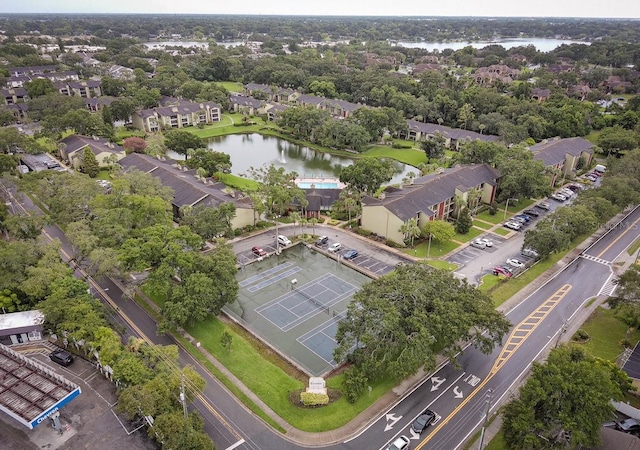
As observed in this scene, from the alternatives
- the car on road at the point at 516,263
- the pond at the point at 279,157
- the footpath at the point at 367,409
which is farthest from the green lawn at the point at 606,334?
the pond at the point at 279,157

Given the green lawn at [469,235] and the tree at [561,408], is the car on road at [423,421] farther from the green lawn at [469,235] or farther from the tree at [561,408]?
the green lawn at [469,235]

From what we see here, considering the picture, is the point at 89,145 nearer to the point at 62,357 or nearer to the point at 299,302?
the point at 62,357

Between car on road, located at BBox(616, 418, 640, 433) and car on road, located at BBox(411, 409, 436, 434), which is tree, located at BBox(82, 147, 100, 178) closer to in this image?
car on road, located at BBox(411, 409, 436, 434)

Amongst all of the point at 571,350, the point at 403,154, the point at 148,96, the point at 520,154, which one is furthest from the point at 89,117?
the point at 571,350

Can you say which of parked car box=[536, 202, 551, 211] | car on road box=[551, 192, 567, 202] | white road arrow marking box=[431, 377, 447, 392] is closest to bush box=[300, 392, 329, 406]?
white road arrow marking box=[431, 377, 447, 392]

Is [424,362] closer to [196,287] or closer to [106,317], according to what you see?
[196,287]
